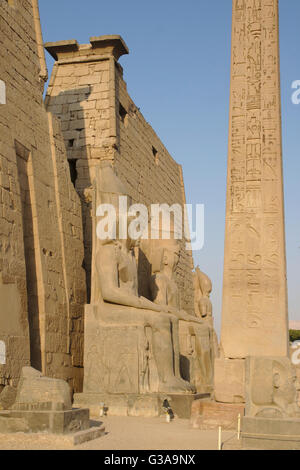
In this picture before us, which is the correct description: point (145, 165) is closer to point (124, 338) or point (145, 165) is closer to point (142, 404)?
point (124, 338)

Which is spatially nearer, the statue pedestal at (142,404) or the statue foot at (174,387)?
the statue pedestal at (142,404)

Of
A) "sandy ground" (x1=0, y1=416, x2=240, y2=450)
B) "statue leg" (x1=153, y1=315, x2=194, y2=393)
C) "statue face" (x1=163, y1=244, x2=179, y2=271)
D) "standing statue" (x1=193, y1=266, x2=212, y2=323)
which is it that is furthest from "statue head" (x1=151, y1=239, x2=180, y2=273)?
"sandy ground" (x1=0, y1=416, x2=240, y2=450)

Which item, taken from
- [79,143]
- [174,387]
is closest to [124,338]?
[174,387]

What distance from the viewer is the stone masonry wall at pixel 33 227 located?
7703 millimetres

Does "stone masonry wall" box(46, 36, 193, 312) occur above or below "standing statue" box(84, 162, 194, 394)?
above

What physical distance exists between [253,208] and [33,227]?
404 cm

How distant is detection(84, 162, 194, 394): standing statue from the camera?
769cm

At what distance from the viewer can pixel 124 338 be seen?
7.82m

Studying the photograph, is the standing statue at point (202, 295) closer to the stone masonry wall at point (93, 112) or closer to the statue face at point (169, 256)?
the stone masonry wall at point (93, 112)

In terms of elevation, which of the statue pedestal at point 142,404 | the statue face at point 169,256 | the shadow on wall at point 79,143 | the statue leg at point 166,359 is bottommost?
the statue pedestal at point 142,404

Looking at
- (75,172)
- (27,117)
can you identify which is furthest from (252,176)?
(75,172)

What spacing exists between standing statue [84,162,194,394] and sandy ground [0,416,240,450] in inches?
54.9

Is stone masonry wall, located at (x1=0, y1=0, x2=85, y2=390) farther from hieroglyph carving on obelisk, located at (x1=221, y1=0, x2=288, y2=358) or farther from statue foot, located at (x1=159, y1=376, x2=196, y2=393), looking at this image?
hieroglyph carving on obelisk, located at (x1=221, y1=0, x2=288, y2=358)

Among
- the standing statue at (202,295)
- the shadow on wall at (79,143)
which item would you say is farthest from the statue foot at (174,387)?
the standing statue at (202,295)
